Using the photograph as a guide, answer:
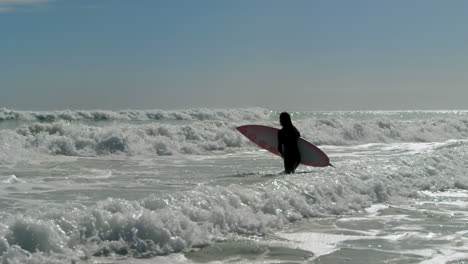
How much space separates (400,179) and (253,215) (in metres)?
5.27

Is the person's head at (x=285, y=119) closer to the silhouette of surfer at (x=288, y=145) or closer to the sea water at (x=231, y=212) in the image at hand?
the silhouette of surfer at (x=288, y=145)

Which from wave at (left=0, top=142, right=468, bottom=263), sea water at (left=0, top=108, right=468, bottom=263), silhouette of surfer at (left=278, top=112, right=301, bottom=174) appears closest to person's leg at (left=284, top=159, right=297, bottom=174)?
silhouette of surfer at (left=278, top=112, right=301, bottom=174)

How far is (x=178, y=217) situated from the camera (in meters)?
6.86

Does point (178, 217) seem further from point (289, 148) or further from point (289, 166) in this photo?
point (289, 148)

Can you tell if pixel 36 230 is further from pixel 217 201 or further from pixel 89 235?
pixel 217 201

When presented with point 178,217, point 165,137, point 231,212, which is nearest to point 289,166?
point 231,212

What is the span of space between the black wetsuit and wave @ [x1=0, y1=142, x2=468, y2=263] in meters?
1.53

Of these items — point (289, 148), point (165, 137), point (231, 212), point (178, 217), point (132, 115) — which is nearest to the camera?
point (178, 217)

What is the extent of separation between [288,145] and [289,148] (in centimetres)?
10

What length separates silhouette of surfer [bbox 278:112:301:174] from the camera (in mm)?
12047

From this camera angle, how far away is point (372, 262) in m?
5.95

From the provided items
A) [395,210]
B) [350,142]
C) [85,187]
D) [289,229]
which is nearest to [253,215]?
[289,229]

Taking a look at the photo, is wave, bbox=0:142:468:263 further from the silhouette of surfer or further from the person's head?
the person's head

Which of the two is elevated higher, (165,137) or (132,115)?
(165,137)
